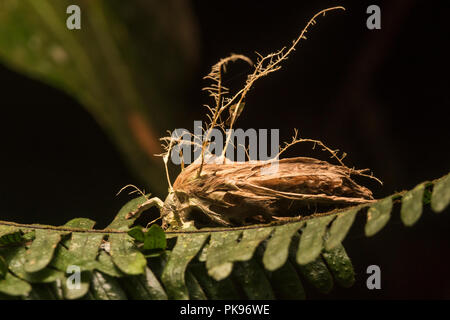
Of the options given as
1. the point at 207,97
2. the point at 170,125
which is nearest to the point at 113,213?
the point at 170,125

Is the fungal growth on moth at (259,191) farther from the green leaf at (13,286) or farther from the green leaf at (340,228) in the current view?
the green leaf at (13,286)

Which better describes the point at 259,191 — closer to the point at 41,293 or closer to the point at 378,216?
the point at 378,216

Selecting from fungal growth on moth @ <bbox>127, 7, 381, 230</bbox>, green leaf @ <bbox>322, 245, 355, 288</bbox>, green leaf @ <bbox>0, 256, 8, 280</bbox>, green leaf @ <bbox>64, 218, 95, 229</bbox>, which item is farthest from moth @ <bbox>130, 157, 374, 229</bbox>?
green leaf @ <bbox>0, 256, 8, 280</bbox>

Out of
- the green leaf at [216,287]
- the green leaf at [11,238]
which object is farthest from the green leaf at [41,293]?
the green leaf at [216,287]

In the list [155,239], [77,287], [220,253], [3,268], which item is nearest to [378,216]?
[220,253]
